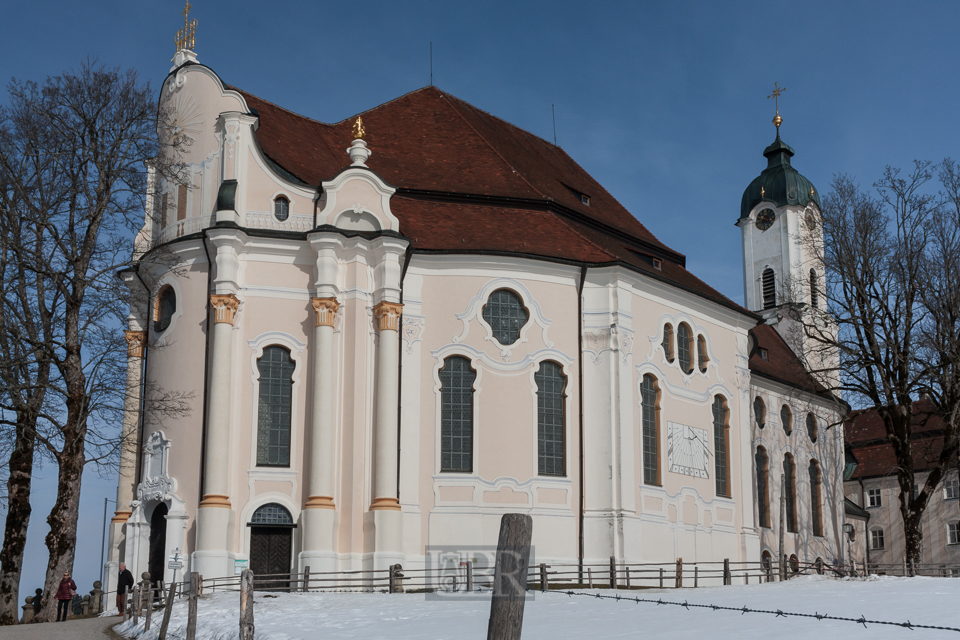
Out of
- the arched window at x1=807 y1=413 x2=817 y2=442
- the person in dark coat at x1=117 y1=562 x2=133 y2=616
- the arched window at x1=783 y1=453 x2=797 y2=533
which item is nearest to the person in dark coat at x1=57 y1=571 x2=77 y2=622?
the person in dark coat at x1=117 y1=562 x2=133 y2=616

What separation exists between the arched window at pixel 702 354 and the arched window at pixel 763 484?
589 centimetres

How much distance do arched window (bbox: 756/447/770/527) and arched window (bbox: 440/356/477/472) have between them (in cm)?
1287

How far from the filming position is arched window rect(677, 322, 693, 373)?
107 feet

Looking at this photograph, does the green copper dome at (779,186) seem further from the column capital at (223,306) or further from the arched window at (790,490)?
the column capital at (223,306)

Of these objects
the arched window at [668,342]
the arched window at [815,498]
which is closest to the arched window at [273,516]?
the arched window at [668,342]

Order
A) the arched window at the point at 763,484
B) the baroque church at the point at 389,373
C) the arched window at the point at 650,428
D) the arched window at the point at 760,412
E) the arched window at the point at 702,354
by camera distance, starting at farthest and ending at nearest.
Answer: the arched window at the point at 760,412 → the arched window at the point at 763,484 → the arched window at the point at 702,354 → the arched window at the point at 650,428 → the baroque church at the point at 389,373

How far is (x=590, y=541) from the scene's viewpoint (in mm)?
28422

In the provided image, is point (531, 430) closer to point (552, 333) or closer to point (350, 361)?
point (552, 333)

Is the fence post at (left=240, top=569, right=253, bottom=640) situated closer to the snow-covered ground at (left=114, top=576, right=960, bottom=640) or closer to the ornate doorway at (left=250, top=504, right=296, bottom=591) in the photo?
the snow-covered ground at (left=114, top=576, right=960, bottom=640)

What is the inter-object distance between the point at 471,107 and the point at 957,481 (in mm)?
27631

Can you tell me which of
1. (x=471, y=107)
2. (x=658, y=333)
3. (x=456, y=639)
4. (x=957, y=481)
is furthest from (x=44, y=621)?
(x=957, y=481)

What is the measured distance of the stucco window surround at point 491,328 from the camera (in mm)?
29453

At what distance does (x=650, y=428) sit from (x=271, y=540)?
10333mm

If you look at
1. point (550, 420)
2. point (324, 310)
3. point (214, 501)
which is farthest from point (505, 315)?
point (214, 501)
